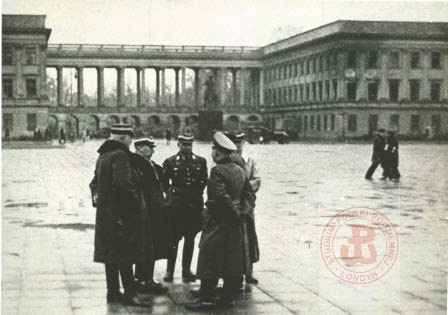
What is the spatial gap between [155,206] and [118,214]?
701 mm

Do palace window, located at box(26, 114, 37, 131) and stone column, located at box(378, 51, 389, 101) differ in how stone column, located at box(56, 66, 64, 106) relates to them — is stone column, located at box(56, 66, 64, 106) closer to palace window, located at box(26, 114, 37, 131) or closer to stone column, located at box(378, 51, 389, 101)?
palace window, located at box(26, 114, 37, 131)

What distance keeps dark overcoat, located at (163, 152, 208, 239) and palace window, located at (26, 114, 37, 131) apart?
72.7m

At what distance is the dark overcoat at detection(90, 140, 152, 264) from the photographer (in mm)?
8664

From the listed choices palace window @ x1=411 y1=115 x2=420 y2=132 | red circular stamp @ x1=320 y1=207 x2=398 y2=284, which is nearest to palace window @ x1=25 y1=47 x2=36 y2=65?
palace window @ x1=411 y1=115 x2=420 y2=132

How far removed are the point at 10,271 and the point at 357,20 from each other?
7973cm

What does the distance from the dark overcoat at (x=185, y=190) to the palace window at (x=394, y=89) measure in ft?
261

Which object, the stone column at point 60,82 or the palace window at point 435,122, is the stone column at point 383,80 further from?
the stone column at point 60,82

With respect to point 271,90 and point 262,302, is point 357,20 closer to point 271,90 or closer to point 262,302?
point 271,90

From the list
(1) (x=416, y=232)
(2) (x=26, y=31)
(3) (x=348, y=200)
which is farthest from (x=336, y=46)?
(1) (x=416, y=232)

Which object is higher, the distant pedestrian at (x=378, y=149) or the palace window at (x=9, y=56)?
the palace window at (x=9, y=56)

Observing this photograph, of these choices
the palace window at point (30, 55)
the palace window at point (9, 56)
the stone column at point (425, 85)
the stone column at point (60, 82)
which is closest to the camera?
the palace window at point (9, 56)

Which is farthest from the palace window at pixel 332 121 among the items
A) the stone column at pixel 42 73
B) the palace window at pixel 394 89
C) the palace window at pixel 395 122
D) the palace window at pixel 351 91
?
the stone column at pixel 42 73

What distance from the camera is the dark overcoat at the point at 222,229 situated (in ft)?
27.8

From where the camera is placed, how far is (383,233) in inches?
550
